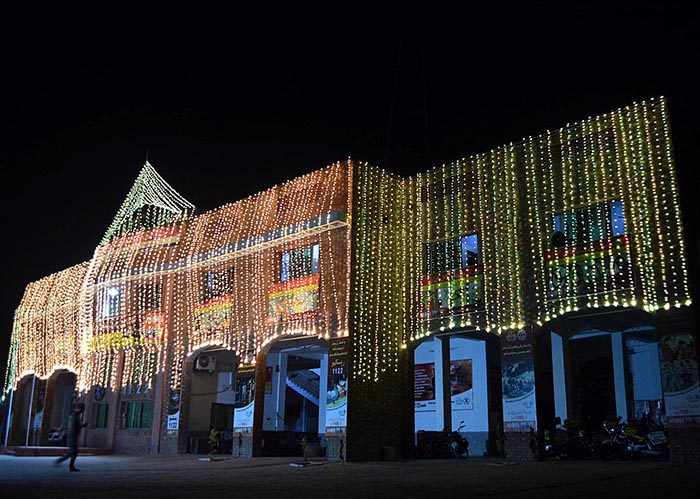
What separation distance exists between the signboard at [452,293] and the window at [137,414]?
12.5m

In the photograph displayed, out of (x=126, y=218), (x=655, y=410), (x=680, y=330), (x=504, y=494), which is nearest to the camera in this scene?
(x=504, y=494)

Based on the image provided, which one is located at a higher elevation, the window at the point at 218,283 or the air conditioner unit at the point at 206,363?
the window at the point at 218,283

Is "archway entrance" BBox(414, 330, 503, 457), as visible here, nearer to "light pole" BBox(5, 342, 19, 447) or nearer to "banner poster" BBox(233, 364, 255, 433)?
"banner poster" BBox(233, 364, 255, 433)

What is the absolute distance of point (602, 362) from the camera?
26.3m

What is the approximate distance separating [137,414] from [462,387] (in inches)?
522

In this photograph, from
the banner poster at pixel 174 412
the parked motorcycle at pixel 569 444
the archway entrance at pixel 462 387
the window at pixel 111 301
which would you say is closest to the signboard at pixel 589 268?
the parked motorcycle at pixel 569 444

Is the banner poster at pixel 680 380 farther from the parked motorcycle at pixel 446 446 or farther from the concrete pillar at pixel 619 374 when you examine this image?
the concrete pillar at pixel 619 374

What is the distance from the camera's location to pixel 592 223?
18328 mm

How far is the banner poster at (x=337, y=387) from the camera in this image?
64.0 feet

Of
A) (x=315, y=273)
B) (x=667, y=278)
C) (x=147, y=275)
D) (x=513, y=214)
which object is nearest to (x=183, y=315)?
(x=147, y=275)

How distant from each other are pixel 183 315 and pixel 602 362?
16757mm

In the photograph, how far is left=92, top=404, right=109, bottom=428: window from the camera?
92.7ft

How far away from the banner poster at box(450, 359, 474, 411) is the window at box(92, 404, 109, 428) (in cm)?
1472

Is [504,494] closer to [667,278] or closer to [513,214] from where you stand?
[667,278]
